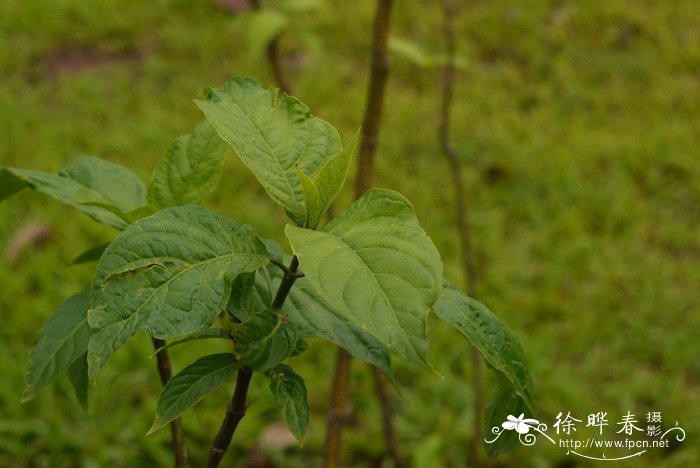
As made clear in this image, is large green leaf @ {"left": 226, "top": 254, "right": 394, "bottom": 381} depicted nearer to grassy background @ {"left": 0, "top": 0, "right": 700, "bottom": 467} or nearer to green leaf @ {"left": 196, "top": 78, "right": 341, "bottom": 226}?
green leaf @ {"left": 196, "top": 78, "right": 341, "bottom": 226}

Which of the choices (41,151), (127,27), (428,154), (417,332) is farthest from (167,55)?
(417,332)

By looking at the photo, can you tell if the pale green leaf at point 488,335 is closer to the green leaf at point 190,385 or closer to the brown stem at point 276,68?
the green leaf at point 190,385

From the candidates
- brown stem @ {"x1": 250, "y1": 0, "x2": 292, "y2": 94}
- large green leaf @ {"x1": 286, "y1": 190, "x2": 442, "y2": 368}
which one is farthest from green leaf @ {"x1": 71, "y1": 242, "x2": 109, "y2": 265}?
brown stem @ {"x1": 250, "y1": 0, "x2": 292, "y2": 94}

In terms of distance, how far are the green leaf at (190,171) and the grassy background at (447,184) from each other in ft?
4.64

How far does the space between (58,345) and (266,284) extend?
22 centimetres

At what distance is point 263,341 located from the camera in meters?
0.64

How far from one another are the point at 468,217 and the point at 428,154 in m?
0.54

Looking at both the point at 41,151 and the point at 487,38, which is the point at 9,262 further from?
→ the point at 487,38

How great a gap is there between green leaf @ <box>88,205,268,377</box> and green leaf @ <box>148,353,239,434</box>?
0.08 metres

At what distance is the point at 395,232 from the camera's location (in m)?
0.63

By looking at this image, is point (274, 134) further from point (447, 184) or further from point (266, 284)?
point (447, 184)

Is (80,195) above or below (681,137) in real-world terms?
below

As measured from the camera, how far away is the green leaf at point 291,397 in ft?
2.14

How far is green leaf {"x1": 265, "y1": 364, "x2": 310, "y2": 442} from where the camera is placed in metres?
0.65
